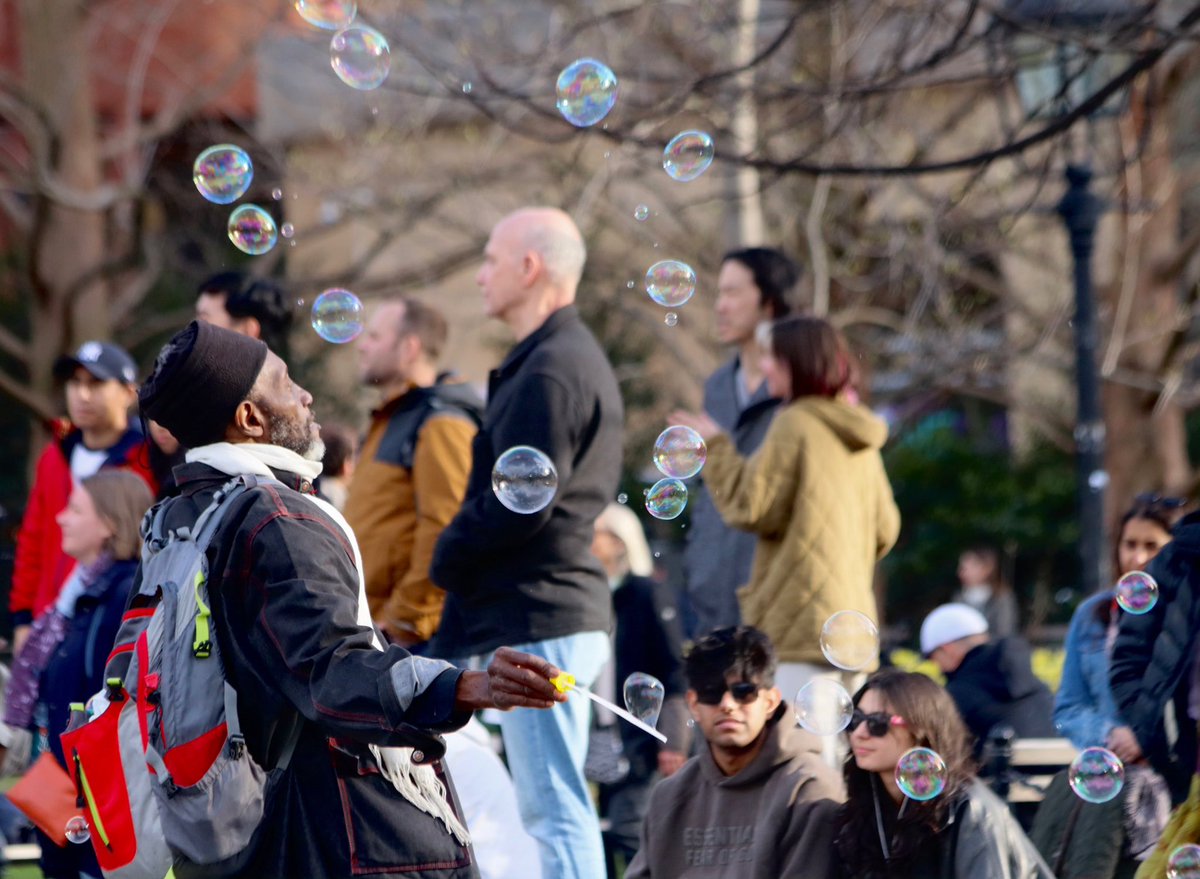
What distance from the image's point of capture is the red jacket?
6152 millimetres

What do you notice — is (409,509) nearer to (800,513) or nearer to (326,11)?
(800,513)

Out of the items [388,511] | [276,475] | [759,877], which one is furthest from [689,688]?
[276,475]

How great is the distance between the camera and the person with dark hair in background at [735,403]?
5.92 m

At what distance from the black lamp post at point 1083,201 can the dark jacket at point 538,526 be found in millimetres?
2622

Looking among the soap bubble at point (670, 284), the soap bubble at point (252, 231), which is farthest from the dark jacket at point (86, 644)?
the soap bubble at point (670, 284)

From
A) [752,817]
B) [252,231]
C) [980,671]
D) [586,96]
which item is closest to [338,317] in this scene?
[252,231]

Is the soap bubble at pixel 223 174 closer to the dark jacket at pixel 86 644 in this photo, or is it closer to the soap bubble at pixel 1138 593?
the dark jacket at pixel 86 644

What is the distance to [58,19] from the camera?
13.1 metres

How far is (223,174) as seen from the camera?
612cm

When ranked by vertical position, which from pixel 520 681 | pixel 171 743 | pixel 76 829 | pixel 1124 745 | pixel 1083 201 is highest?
pixel 1083 201

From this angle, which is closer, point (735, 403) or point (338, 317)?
point (338, 317)

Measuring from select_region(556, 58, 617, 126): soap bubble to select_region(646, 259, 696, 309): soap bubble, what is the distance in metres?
0.56

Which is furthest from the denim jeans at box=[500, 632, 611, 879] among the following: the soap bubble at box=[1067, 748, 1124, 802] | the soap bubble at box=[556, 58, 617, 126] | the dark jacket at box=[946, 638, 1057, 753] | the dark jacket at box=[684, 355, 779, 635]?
the dark jacket at box=[946, 638, 1057, 753]

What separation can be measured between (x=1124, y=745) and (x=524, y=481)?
1775mm
